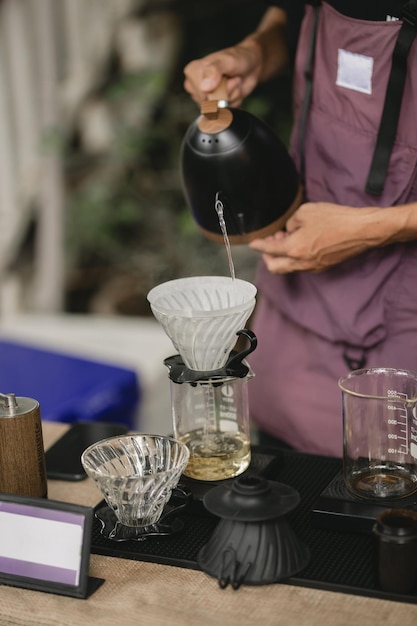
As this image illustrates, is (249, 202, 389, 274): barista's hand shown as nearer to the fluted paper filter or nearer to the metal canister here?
the fluted paper filter

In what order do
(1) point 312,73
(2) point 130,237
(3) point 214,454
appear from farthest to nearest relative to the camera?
(2) point 130,237
(1) point 312,73
(3) point 214,454

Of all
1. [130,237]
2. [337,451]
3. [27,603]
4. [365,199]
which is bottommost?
[130,237]

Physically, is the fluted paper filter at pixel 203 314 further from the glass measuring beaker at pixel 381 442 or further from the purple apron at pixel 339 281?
the purple apron at pixel 339 281

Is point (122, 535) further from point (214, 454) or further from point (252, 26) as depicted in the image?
point (252, 26)

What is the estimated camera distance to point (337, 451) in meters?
1.90

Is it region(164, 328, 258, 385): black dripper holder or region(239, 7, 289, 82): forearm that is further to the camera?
region(239, 7, 289, 82): forearm

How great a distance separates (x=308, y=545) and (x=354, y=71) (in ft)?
2.95

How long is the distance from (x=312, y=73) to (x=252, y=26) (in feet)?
7.89

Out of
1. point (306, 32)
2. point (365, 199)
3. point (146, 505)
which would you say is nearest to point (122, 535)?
point (146, 505)

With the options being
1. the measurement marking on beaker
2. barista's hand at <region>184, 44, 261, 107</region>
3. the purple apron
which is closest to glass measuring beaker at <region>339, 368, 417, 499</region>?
the measurement marking on beaker

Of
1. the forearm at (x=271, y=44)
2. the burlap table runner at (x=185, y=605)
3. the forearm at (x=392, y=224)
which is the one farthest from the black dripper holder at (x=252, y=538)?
the forearm at (x=271, y=44)

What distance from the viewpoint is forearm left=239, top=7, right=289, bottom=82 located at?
2.03 metres

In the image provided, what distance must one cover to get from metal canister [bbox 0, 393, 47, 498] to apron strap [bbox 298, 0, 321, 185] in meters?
0.79

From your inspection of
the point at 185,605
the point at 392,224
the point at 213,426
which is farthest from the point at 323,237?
the point at 185,605
